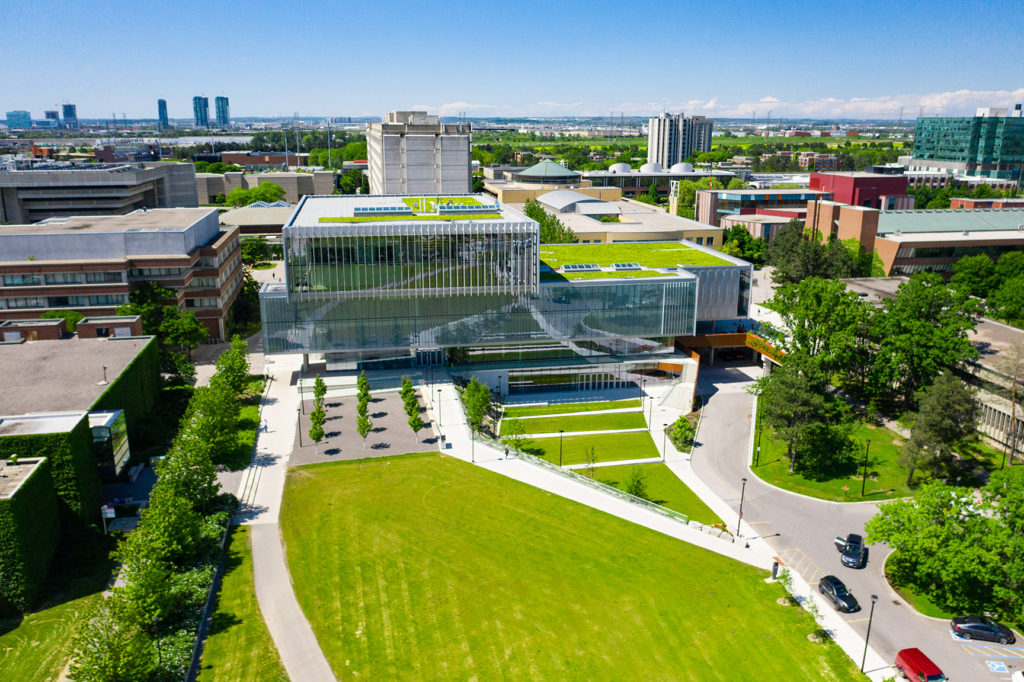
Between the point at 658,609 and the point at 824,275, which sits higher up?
the point at 824,275

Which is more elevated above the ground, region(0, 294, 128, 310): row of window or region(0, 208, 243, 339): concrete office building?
region(0, 208, 243, 339): concrete office building

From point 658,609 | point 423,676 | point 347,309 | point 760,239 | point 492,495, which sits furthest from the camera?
point 760,239

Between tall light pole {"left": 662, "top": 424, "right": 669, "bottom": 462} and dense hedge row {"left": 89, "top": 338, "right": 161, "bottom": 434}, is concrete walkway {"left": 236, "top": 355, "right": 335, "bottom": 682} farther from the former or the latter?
tall light pole {"left": 662, "top": 424, "right": 669, "bottom": 462}

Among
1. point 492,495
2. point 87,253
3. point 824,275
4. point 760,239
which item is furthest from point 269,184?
point 492,495

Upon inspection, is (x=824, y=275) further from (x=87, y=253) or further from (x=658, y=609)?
(x=87, y=253)

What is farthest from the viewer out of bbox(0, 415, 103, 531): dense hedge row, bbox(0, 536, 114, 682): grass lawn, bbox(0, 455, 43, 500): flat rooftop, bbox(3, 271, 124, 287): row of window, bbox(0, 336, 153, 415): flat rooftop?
bbox(3, 271, 124, 287): row of window

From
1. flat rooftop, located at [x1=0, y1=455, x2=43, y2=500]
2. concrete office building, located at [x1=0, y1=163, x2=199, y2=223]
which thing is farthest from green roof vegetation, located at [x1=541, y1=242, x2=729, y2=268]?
concrete office building, located at [x1=0, y1=163, x2=199, y2=223]

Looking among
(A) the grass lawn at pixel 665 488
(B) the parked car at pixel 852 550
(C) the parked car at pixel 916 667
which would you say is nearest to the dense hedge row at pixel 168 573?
(A) the grass lawn at pixel 665 488

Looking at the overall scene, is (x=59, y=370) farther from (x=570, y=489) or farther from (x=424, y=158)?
(x=424, y=158)
